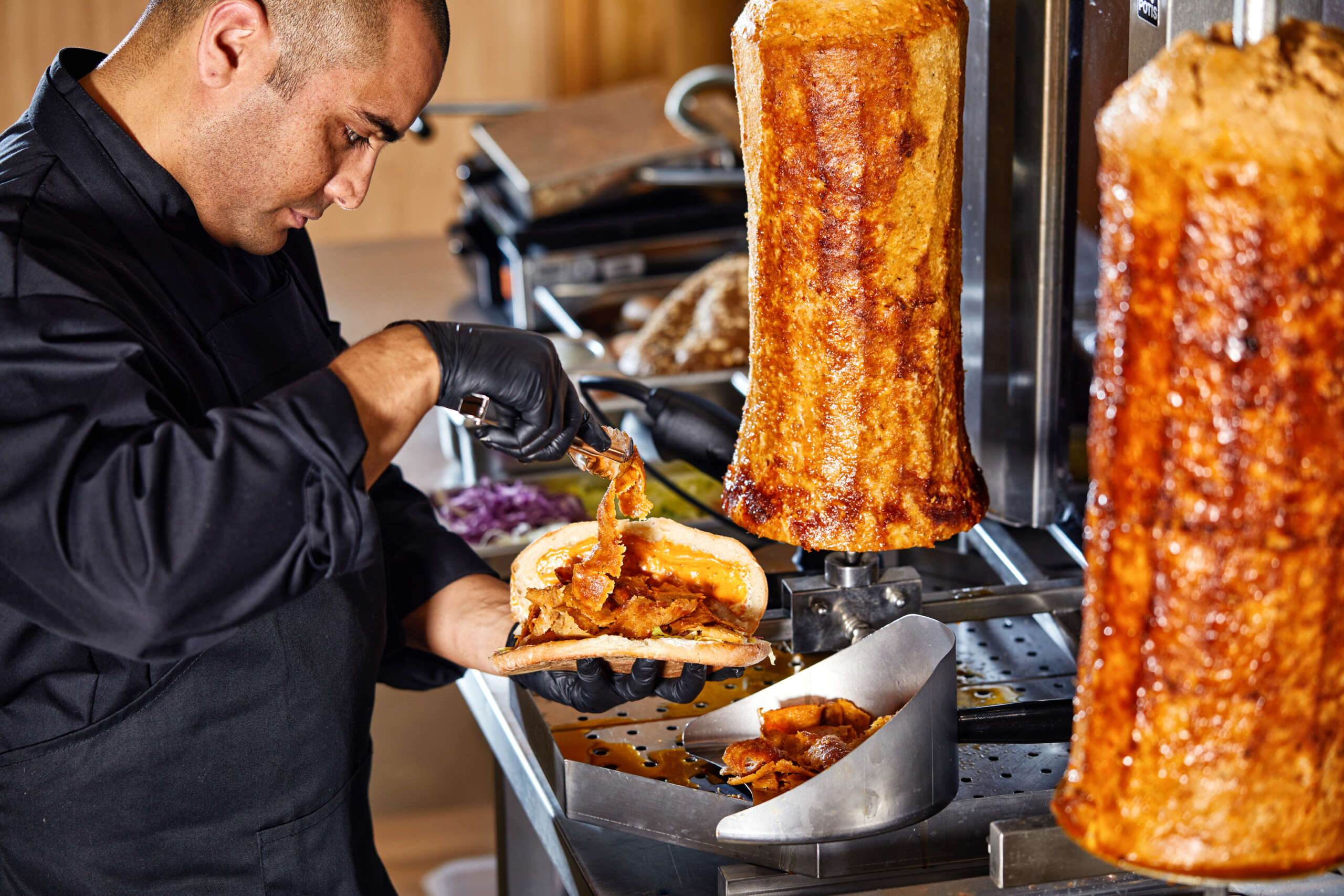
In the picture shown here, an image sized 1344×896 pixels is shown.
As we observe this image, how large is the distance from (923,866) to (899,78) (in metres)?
0.68

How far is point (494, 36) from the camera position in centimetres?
566

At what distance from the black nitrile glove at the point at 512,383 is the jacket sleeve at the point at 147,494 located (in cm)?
15

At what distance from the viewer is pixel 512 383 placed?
1203 mm

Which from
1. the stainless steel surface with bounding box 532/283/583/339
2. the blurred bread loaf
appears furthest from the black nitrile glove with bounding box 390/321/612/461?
the stainless steel surface with bounding box 532/283/583/339

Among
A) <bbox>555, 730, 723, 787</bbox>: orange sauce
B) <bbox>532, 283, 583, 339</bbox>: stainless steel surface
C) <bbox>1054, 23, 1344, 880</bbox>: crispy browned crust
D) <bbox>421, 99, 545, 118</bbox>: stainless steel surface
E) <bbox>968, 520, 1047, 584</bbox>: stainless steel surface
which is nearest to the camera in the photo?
<bbox>1054, 23, 1344, 880</bbox>: crispy browned crust

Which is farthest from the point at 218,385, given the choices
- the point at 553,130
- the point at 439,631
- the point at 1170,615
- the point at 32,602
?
the point at 553,130

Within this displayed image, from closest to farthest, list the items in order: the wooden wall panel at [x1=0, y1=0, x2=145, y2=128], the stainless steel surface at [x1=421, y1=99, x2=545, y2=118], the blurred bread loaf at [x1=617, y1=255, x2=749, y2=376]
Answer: the blurred bread loaf at [x1=617, y1=255, x2=749, y2=376] < the stainless steel surface at [x1=421, y1=99, x2=545, y2=118] < the wooden wall panel at [x1=0, y1=0, x2=145, y2=128]

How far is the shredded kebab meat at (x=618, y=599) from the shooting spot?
1195mm

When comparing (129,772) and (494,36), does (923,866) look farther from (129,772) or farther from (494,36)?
(494,36)

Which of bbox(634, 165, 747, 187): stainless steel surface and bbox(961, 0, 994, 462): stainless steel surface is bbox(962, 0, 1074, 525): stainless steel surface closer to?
bbox(961, 0, 994, 462): stainless steel surface

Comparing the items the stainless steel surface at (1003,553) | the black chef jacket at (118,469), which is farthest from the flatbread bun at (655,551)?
the stainless steel surface at (1003,553)

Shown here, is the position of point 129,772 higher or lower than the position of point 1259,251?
lower

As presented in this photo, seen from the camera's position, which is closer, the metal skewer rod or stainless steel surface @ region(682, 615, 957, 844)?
the metal skewer rod

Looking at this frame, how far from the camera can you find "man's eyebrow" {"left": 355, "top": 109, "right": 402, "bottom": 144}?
125 cm
